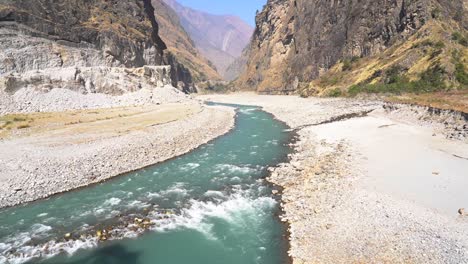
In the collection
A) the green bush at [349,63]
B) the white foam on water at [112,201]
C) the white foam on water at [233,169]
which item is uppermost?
the green bush at [349,63]

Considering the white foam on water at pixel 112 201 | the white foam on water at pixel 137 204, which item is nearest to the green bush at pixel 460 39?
the white foam on water at pixel 137 204

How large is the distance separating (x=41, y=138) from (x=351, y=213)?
95.9 ft

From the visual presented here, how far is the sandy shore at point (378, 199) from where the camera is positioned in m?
12.3

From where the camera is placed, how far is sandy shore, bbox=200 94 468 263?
12.3 m

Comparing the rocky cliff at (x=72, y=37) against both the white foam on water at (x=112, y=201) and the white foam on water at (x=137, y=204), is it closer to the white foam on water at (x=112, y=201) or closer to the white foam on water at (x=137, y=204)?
the white foam on water at (x=112, y=201)

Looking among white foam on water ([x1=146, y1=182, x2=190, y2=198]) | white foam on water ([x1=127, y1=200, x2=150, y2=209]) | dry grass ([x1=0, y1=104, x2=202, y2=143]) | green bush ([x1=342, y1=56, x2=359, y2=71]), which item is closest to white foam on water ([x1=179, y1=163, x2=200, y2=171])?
white foam on water ([x1=146, y1=182, x2=190, y2=198])

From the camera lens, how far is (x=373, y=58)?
90250mm

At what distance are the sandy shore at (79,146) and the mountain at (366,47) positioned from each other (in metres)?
45.0

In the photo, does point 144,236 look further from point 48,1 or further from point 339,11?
point 339,11

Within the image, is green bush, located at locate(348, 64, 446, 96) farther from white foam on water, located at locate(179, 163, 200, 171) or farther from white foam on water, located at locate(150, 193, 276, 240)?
white foam on water, located at locate(150, 193, 276, 240)

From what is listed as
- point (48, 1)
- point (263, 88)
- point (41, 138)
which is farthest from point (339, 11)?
point (41, 138)

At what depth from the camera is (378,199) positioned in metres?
16.6

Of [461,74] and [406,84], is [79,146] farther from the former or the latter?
[461,74]

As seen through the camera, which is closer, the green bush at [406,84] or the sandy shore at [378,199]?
the sandy shore at [378,199]
